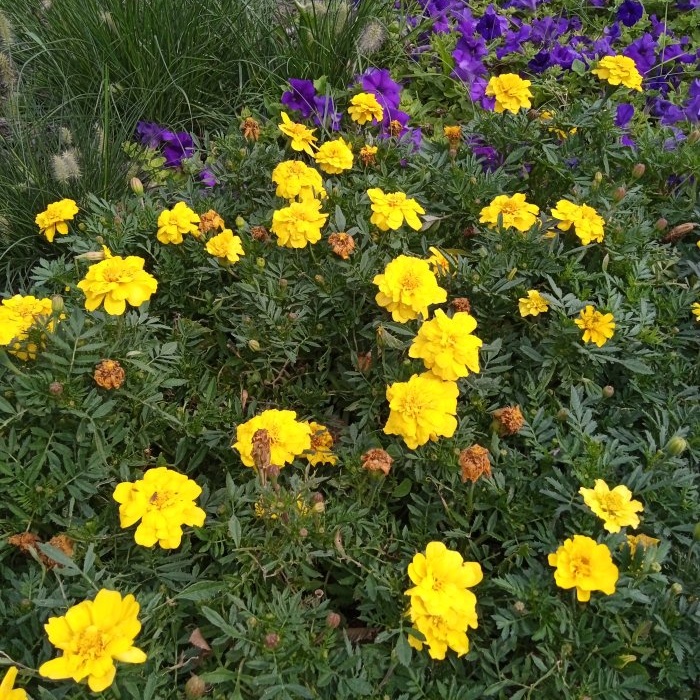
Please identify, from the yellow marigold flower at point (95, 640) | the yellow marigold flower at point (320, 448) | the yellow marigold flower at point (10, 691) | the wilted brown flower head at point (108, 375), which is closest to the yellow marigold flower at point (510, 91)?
the yellow marigold flower at point (320, 448)

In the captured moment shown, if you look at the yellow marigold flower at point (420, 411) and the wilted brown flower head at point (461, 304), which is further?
the wilted brown flower head at point (461, 304)

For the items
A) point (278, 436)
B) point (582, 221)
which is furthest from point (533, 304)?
point (278, 436)

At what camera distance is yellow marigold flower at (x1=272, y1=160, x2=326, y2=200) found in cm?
189

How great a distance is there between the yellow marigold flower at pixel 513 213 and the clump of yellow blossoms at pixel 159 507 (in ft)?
3.66

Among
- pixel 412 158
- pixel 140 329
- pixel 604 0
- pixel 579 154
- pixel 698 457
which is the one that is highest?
pixel 604 0

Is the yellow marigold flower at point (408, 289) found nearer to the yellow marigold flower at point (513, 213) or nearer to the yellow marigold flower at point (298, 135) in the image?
the yellow marigold flower at point (513, 213)

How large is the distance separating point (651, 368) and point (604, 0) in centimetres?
277

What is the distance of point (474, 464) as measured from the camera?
138 cm

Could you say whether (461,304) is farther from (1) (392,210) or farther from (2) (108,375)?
(2) (108,375)

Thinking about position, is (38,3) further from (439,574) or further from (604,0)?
(439,574)

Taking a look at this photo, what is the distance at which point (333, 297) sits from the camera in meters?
1.82

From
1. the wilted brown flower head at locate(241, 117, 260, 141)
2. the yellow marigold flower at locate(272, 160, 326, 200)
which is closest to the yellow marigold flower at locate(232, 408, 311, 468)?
the yellow marigold flower at locate(272, 160, 326, 200)

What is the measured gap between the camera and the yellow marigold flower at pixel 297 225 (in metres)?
1.78

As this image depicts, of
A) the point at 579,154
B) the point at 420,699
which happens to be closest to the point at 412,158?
the point at 579,154
